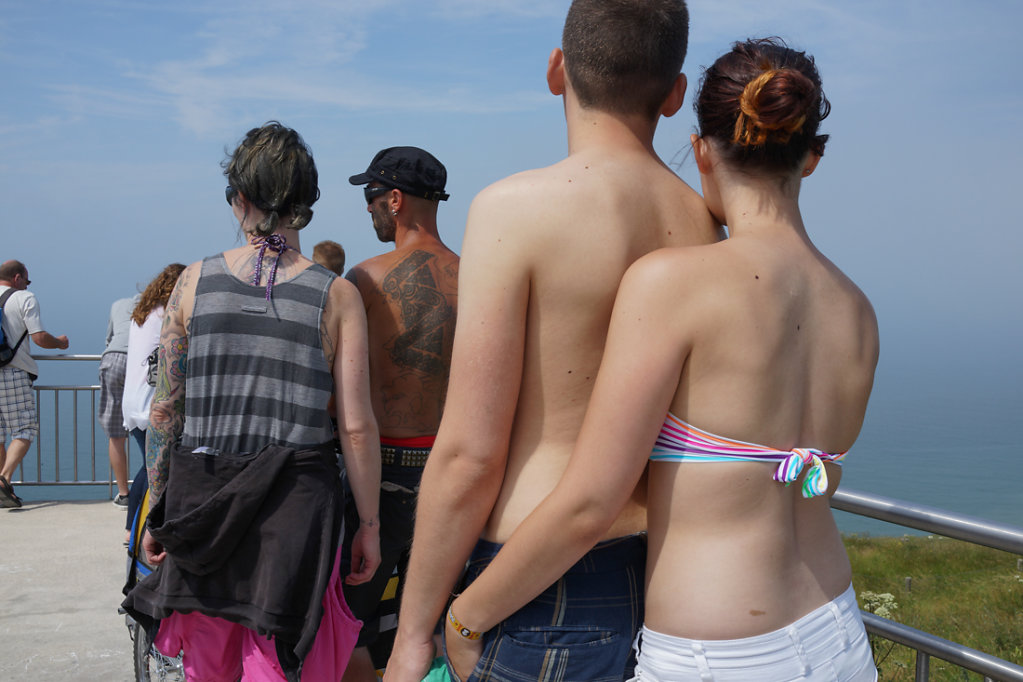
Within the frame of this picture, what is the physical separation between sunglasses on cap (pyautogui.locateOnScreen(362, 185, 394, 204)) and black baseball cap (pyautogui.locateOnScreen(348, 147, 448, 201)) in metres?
0.02

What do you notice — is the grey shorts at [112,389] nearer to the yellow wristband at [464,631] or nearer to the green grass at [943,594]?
the green grass at [943,594]

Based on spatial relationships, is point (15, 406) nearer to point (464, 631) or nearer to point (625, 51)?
point (464, 631)

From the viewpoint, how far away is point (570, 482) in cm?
142

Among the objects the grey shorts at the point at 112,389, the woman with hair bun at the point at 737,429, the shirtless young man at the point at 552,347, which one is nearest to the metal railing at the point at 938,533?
the woman with hair bun at the point at 737,429

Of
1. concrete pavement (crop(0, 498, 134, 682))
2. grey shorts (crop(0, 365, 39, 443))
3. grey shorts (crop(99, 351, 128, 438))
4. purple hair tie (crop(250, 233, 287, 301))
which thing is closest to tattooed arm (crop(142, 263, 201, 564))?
purple hair tie (crop(250, 233, 287, 301))

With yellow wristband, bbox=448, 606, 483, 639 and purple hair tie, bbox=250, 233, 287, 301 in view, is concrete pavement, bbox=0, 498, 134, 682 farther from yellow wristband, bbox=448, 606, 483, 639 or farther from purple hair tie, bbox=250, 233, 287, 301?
yellow wristband, bbox=448, 606, 483, 639

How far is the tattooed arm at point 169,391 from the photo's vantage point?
2.71 metres

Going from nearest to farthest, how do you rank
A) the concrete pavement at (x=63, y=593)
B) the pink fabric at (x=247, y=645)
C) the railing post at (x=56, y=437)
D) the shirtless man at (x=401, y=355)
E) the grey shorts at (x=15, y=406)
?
the pink fabric at (x=247, y=645) → the shirtless man at (x=401, y=355) → the concrete pavement at (x=63, y=593) → the grey shorts at (x=15, y=406) → the railing post at (x=56, y=437)

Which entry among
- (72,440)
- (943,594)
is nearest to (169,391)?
(943,594)

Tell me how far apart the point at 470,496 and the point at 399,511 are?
5.56 feet

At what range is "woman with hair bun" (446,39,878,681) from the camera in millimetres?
1362

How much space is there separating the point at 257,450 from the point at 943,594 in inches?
256

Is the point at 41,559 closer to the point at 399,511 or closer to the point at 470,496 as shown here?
the point at 399,511

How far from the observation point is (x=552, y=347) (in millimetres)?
1528
